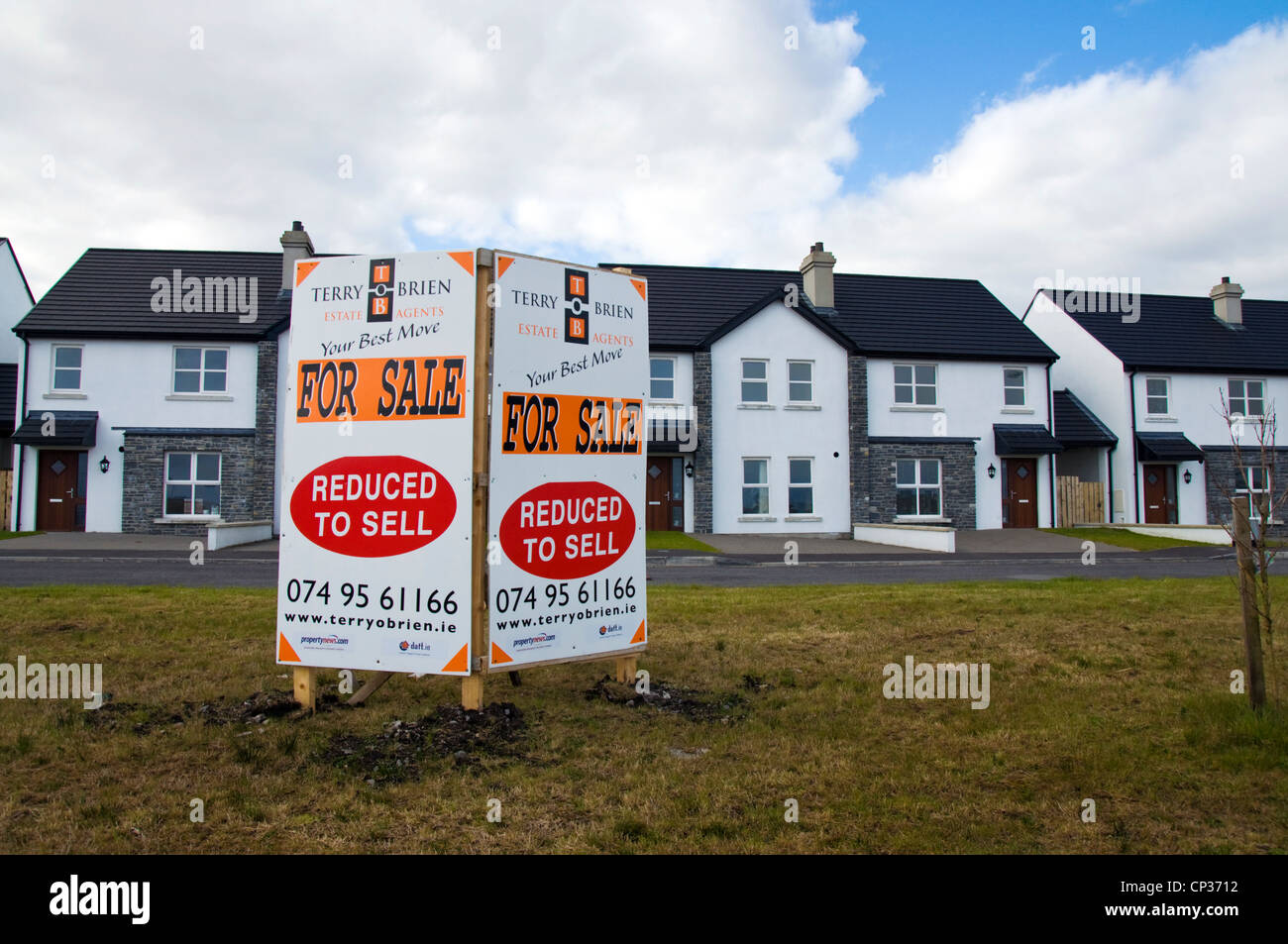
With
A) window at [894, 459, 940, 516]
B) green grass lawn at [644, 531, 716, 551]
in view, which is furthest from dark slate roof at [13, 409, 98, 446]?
window at [894, 459, 940, 516]

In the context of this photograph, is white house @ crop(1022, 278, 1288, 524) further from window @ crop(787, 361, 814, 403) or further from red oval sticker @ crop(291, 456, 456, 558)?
red oval sticker @ crop(291, 456, 456, 558)

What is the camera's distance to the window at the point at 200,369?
25781mm

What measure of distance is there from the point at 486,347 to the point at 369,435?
1.04 meters

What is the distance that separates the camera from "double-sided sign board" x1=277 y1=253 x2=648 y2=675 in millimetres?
5672

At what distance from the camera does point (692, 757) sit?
197 inches

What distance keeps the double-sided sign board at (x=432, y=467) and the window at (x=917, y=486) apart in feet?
78.5

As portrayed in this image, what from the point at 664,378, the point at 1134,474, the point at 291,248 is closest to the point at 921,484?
the point at 1134,474

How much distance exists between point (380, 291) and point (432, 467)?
1.36 meters

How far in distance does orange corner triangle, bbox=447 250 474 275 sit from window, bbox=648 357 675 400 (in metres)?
21.6

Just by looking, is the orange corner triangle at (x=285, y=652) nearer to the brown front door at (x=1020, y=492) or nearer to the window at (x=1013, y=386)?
the brown front door at (x=1020, y=492)

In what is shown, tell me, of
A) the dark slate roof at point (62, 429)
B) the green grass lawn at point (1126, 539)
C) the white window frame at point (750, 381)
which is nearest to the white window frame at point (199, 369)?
the dark slate roof at point (62, 429)

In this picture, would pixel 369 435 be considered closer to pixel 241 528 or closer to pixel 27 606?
pixel 27 606

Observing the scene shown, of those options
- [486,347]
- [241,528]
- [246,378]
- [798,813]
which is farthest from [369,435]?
[246,378]
